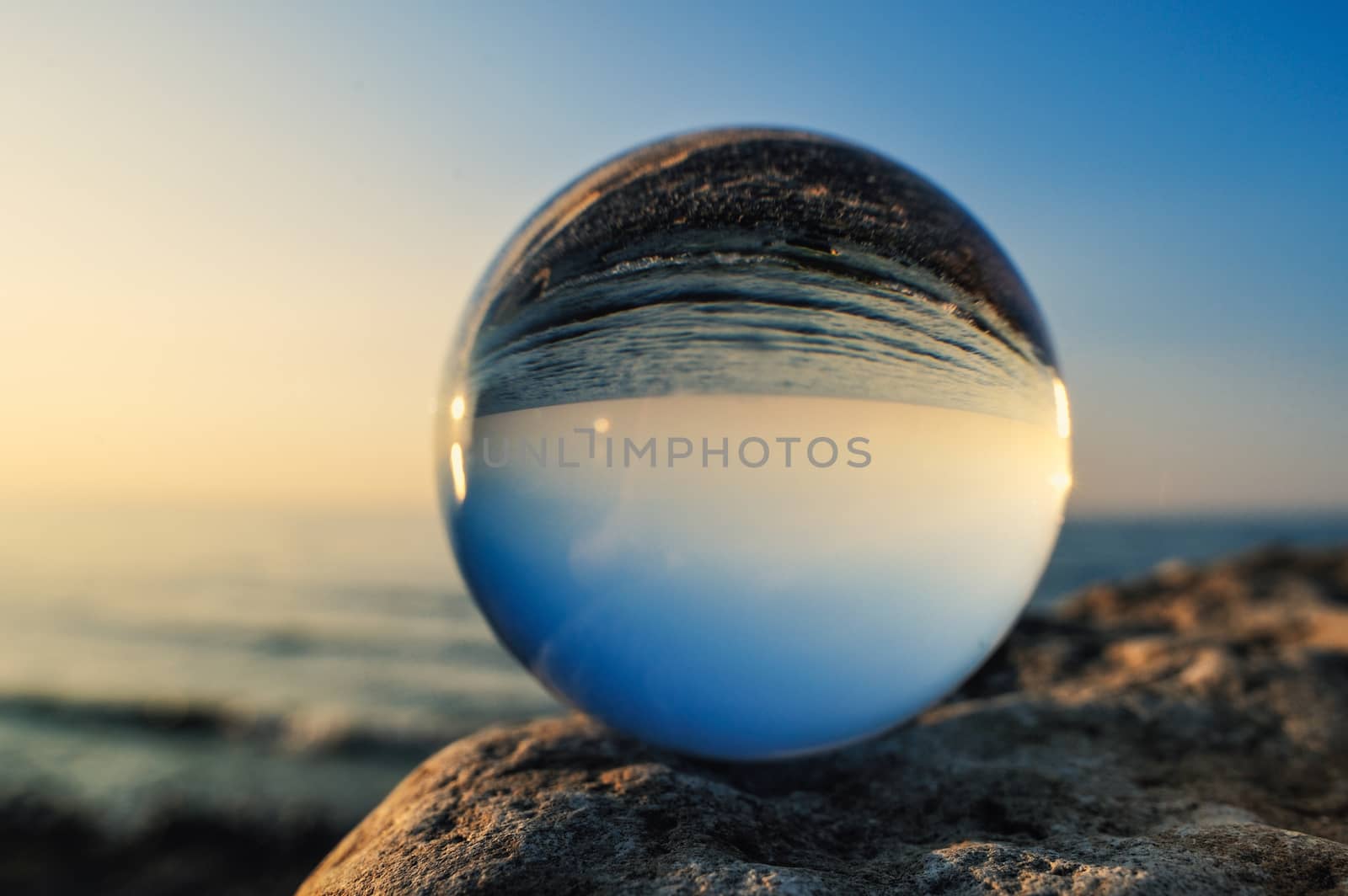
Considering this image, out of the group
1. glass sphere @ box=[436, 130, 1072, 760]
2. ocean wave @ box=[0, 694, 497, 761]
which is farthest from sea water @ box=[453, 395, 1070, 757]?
ocean wave @ box=[0, 694, 497, 761]

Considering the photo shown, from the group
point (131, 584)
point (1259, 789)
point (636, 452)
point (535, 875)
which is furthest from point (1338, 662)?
point (131, 584)

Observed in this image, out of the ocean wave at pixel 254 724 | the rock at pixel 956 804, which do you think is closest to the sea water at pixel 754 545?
the rock at pixel 956 804

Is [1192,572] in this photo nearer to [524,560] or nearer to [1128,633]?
[1128,633]

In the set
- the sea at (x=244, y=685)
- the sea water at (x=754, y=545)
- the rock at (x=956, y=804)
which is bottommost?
the sea at (x=244, y=685)

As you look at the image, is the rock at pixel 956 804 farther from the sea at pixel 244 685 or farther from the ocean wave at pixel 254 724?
the ocean wave at pixel 254 724

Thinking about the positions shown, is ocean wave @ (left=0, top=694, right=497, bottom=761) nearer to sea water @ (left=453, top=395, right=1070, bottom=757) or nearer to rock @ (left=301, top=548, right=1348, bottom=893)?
rock @ (left=301, top=548, right=1348, bottom=893)
